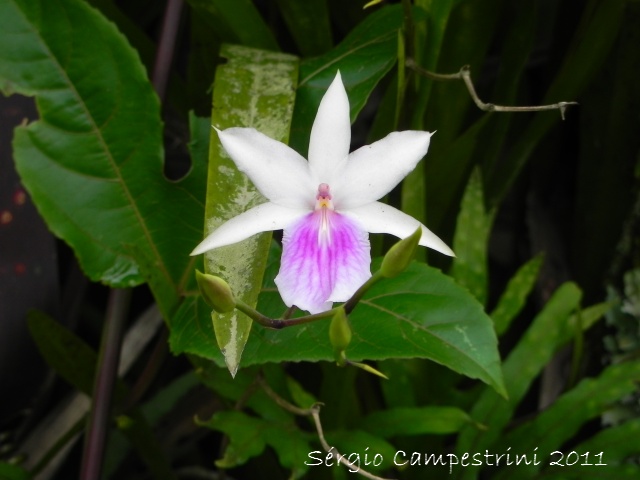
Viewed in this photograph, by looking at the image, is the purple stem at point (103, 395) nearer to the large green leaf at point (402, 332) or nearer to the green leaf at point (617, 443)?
the large green leaf at point (402, 332)

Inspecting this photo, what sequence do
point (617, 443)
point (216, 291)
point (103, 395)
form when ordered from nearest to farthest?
point (216, 291), point (103, 395), point (617, 443)

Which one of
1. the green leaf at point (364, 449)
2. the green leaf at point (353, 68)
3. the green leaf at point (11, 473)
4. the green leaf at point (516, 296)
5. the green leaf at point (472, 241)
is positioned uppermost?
the green leaf at point (353, 68)

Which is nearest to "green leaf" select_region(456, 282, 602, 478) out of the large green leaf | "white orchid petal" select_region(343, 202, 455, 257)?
the large green leaf

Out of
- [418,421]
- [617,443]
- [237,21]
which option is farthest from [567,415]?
[237,21]

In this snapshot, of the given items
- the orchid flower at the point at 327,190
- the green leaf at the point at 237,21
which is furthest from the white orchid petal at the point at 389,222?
the green leaf at the point at 237,21

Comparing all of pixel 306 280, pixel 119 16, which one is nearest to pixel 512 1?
pixel 119 16

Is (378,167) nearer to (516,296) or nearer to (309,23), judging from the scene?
(309,23)
